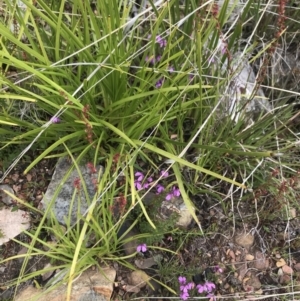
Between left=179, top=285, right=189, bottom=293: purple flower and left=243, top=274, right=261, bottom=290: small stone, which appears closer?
left=179, top=285, right=189, bottom=293: purple flower

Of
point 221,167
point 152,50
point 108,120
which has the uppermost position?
point 152,50

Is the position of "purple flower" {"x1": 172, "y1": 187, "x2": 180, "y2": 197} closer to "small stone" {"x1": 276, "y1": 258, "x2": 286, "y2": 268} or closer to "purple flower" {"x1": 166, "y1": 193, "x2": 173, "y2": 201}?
"purple flower" {"x1": 166, "y1": 193, "x2": 173, "y2": 201}

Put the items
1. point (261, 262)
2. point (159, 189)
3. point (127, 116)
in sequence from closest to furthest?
point (127, 116) < point (159, 189) < point (261, 262)

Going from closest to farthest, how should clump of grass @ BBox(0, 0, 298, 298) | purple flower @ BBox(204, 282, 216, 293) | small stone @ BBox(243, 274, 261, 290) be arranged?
clump of grass @ BBox(0, 0, 298, 298) < purple flower @ BBox(204, 282, 216, 293) < small stone @ BBox(243, 274, 261, 290)

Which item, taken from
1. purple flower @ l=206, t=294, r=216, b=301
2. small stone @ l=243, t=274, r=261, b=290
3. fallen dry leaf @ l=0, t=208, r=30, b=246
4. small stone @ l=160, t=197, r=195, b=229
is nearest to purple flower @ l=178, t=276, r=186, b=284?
purple flower @ l=206, t=294, r=216, b=301

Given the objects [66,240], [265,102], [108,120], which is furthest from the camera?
[265,102]

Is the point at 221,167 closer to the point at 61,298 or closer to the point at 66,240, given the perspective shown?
the point at 66,240

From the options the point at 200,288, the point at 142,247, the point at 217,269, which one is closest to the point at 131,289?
the point at 142,247

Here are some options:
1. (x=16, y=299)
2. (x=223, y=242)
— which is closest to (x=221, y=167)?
(x=223, y=242)

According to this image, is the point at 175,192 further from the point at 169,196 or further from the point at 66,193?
the point at 66,193
